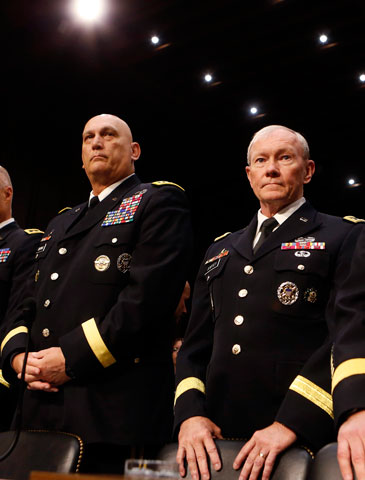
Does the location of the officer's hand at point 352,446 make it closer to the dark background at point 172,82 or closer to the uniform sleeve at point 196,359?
the uniform sleeve at point 196,359

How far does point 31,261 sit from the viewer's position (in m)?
2.46

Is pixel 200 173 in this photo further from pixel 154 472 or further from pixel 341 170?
pixel 154 472

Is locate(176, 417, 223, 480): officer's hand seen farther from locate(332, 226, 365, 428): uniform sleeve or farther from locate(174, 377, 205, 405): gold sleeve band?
locate(332, 226, 365, 428): uniform sleeve

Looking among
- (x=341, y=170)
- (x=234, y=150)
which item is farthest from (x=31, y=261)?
(x=341, y=170)

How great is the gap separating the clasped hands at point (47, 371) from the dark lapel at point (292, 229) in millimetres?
662

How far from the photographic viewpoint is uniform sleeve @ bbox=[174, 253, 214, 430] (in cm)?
160

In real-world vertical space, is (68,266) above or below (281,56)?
below

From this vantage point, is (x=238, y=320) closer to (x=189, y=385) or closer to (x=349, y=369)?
(x=189, y=385)

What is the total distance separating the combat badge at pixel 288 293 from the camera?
5.24 ft

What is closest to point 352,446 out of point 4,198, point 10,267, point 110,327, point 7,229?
point 110,327

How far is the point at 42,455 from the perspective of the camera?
4.42ft

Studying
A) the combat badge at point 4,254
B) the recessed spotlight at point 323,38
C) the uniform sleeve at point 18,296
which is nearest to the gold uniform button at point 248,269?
the uniform sleeve at point 18,296

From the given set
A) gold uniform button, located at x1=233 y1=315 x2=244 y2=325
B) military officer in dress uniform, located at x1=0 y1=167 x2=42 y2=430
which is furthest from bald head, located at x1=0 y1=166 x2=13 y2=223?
gold uniform button, located at x1=233 y1=315 x2=244 y2=325

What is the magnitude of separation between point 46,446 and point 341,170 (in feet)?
20.0
